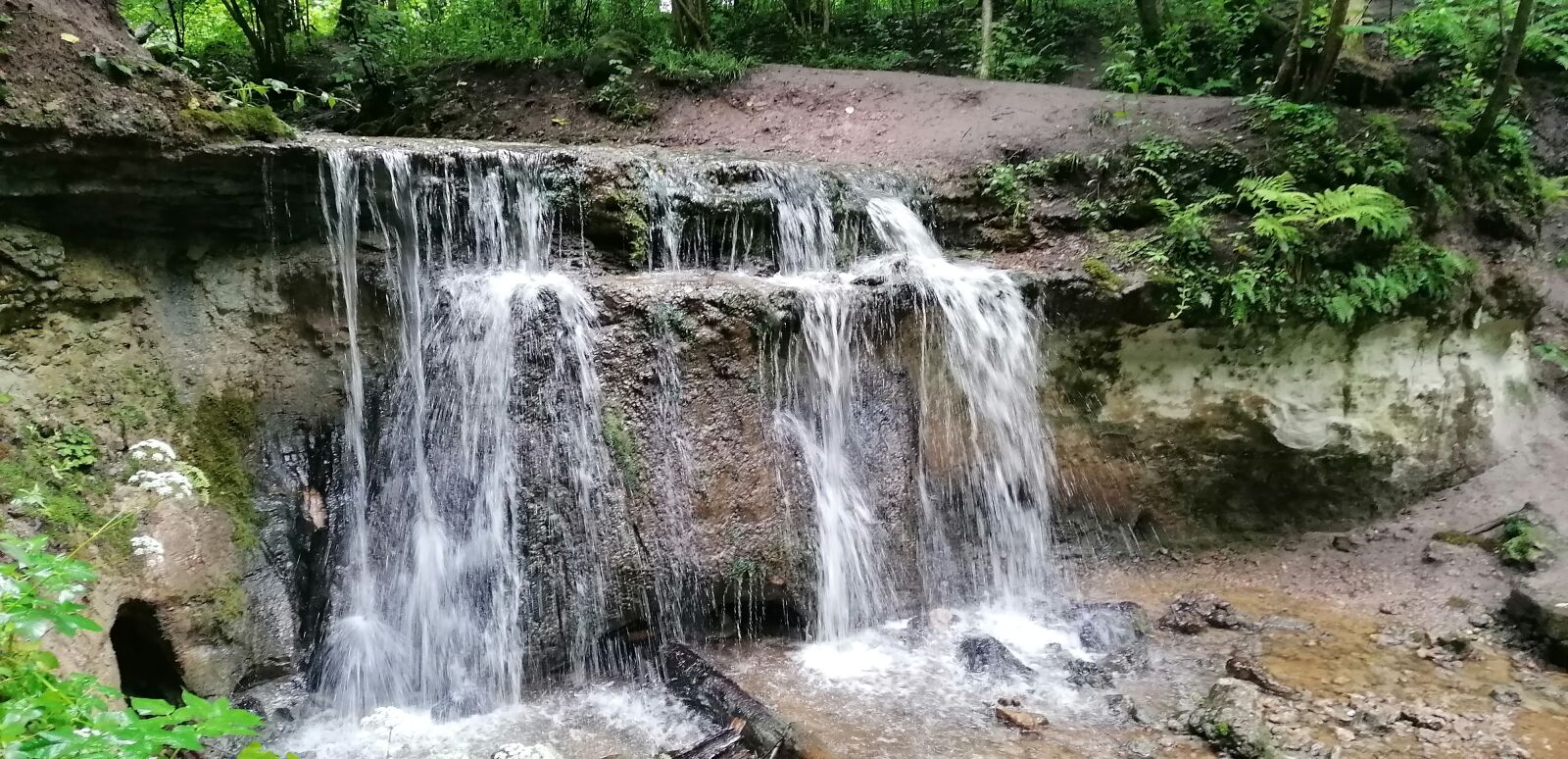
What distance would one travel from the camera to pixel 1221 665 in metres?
5.02

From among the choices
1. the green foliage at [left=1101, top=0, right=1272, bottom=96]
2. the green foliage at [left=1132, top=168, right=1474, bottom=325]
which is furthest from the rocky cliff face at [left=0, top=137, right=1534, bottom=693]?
the green foliage at [left=1101, top=0, right=1272, bottom=96]

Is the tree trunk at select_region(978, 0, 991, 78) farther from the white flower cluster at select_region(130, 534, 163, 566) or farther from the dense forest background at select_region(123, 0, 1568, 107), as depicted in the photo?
the white flower cluster at select_region(130, 534, 163, 566)

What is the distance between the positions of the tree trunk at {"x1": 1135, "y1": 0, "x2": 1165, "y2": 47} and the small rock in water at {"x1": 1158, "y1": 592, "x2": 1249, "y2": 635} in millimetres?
7092

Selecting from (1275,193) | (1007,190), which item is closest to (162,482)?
(1007,190)

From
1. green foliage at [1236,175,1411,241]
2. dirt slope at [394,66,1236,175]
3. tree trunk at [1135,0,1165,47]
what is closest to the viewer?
green foliage at [1236,175,1411,241]

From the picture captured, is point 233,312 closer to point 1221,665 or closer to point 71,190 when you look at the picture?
point 71,190

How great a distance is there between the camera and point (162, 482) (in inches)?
170

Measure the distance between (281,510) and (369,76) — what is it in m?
6.02

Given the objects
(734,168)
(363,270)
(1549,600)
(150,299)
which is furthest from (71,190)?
(1549,600)

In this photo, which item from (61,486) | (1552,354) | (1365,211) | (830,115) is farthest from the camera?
(830,115)

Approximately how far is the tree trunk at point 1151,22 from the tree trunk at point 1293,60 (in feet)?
7.90

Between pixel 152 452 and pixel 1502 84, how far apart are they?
9762 mm

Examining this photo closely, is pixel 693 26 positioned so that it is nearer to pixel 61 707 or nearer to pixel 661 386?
pixel 661 386

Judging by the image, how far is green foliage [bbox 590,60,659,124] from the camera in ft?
30.5
